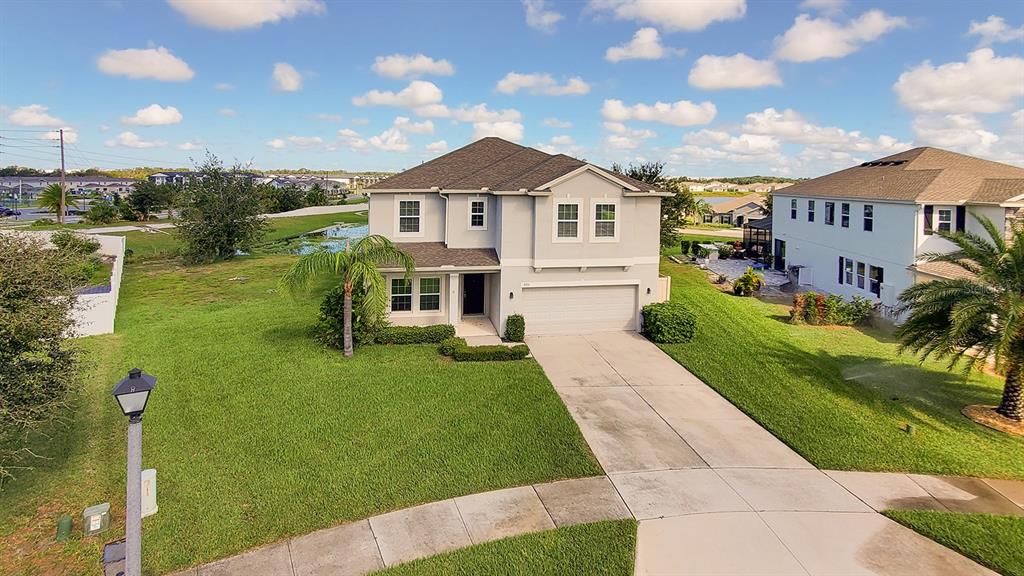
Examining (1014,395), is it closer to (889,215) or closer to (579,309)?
(579,309)

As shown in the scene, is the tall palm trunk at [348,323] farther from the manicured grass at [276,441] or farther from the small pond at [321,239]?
the small pond at [321,239]

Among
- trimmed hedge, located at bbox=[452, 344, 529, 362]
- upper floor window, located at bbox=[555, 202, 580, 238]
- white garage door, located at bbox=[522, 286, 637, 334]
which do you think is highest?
upper floor window, located at bbox=[555, 202, 580, 238]

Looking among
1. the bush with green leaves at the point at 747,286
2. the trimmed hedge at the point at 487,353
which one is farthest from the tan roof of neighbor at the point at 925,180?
the trimmed hedge at the point at 487,353

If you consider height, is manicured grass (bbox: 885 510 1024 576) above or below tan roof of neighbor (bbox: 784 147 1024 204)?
below

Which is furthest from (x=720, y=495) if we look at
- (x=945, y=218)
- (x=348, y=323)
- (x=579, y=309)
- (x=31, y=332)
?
(x=945, y=218)

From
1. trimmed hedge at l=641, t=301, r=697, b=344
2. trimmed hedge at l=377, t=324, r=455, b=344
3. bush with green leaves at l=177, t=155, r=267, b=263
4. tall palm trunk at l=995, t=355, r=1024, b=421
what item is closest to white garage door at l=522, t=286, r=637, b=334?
trimmed hedge at l=641, t=301, r=697, b=344

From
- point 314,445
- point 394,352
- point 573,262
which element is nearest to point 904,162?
point 573,262

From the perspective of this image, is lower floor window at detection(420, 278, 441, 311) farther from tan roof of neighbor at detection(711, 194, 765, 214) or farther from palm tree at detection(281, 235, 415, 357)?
tan roof of neighbor at detection(711, 194, 765, 214)

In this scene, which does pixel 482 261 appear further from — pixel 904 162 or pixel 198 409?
pixel 904 162
